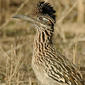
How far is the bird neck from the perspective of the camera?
6.18 m

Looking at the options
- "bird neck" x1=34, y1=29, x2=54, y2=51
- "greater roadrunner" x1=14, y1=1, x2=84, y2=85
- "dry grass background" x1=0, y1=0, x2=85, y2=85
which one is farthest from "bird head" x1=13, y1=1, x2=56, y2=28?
"dry grass background" x1=0, y1=0, x2=85, y2=85

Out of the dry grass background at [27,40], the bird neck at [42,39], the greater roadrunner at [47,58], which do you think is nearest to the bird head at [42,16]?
the greater roadrunner at [47,58]

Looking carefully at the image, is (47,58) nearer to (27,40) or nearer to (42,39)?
(42,39)

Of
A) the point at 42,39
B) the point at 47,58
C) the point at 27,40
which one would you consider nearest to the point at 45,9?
the point at 42,39

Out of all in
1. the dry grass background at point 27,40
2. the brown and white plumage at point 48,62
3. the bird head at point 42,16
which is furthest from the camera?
the dry grass background at point 27,40

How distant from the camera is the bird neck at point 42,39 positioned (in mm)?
6177

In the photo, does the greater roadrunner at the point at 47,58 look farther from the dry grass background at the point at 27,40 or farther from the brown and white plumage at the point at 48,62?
the dry grass background at the point at 27,40

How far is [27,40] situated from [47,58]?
10.6 feet

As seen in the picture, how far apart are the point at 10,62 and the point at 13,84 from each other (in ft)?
1.42

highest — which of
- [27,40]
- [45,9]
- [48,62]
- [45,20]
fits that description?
[45,9]

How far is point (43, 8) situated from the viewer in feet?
20.3

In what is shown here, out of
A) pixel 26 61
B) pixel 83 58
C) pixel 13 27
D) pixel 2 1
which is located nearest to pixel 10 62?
pixel 26 61

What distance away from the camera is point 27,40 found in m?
9.32

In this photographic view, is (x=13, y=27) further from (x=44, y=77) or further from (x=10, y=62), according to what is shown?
(x=44, y=77)
